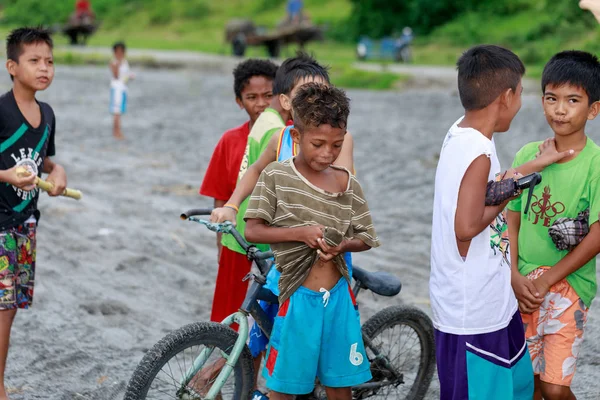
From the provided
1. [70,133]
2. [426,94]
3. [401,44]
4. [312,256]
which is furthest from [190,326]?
[401,44]

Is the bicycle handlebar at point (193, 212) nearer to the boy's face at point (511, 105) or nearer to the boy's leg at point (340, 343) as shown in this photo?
the boy's leg at point (340, 343)

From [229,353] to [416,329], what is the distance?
1095 mm

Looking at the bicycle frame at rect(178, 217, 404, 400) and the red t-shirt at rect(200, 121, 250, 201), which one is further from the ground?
the red t-shirt at rect(200, 121, 250, 201)

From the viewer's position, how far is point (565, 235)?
324cm

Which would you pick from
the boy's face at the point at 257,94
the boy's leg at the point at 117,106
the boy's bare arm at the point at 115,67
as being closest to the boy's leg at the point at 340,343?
the boy's face at the point at 257,94

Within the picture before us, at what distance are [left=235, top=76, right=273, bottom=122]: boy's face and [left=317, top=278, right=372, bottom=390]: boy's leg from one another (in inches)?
54.5

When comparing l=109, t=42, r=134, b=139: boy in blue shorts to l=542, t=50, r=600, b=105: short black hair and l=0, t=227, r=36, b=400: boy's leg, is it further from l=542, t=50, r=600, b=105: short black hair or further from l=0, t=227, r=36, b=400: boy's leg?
l=542, t=50, r=600, b=105: short black hair

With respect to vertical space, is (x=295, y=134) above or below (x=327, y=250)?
above

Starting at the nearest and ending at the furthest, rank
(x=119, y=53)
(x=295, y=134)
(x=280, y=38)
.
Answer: (x=295, y=134)
(x=119, y=53)
(x=280, y=38)

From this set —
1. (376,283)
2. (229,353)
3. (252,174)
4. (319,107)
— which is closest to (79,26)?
(252,174)

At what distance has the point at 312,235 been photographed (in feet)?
9.64

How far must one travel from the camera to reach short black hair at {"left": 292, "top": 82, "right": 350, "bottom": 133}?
2994 mm

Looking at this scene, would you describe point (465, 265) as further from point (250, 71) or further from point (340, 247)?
point (250, 71)

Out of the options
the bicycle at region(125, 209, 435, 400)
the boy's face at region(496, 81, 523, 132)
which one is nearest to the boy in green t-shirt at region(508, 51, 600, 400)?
the boy's face at region(496, 81, 523, 132)
